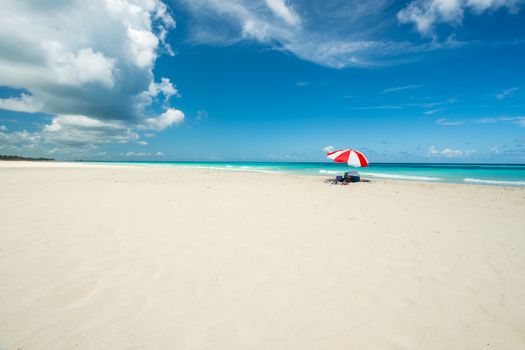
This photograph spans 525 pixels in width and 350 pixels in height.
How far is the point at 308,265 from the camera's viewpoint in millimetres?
4180

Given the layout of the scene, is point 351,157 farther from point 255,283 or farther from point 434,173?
point 434,173

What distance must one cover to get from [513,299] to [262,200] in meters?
7.37

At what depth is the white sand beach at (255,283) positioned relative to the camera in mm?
2619

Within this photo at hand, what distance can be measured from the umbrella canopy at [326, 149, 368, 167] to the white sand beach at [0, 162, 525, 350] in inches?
386

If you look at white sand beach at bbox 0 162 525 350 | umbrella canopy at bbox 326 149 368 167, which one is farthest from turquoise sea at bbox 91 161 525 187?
white sand beach at bbox 0 162 525 350

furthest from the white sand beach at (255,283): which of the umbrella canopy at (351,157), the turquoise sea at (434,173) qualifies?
the turquoise sea at (434,173)

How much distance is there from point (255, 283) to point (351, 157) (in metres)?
14.8

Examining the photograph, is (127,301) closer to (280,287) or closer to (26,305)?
(26,305)

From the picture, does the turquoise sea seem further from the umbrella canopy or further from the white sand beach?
the white sand beach

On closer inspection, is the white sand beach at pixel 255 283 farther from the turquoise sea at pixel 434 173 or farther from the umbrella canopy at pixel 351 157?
the turquoise sea at pixel 434 173

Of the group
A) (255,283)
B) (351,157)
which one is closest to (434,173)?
(351,157)

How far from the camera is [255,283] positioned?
11.8 feet

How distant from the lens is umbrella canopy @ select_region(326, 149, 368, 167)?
651 inches

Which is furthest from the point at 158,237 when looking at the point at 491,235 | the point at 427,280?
the point at 491,235
